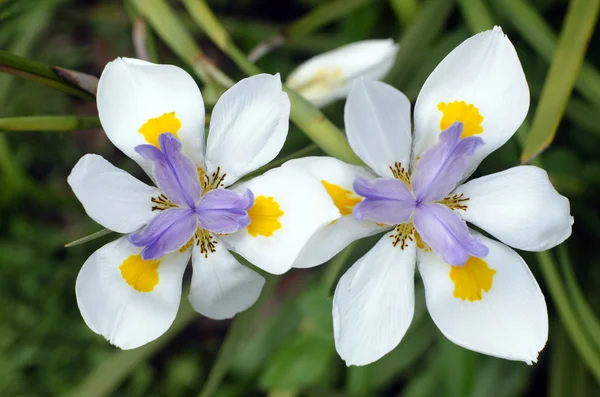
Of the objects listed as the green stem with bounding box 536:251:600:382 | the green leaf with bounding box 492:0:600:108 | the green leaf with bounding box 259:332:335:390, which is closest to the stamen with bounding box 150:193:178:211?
the green leaf with bounding box 259:332:335:390

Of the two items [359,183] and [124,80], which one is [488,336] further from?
[124,80]

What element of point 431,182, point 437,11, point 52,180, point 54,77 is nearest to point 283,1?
point 437,11

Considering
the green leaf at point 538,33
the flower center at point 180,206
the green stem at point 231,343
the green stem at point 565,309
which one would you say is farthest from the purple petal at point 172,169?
the green leaf at point 538,33

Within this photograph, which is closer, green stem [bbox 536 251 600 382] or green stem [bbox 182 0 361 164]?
green stem [bbox 182 0 361 164]

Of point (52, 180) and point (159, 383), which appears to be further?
point (52, 180)

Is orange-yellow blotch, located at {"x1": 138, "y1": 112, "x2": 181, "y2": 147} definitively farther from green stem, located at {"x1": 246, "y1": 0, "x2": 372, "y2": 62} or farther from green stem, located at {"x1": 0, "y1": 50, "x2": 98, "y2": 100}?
green stem, located at {"x1": 246, "y1": 0, "x2": 372, "y2": 62}

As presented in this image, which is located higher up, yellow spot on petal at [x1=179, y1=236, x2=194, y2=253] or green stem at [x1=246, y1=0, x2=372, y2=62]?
yellow spot on petal at [x1=179, y1=236, x2=194, y2=253]
